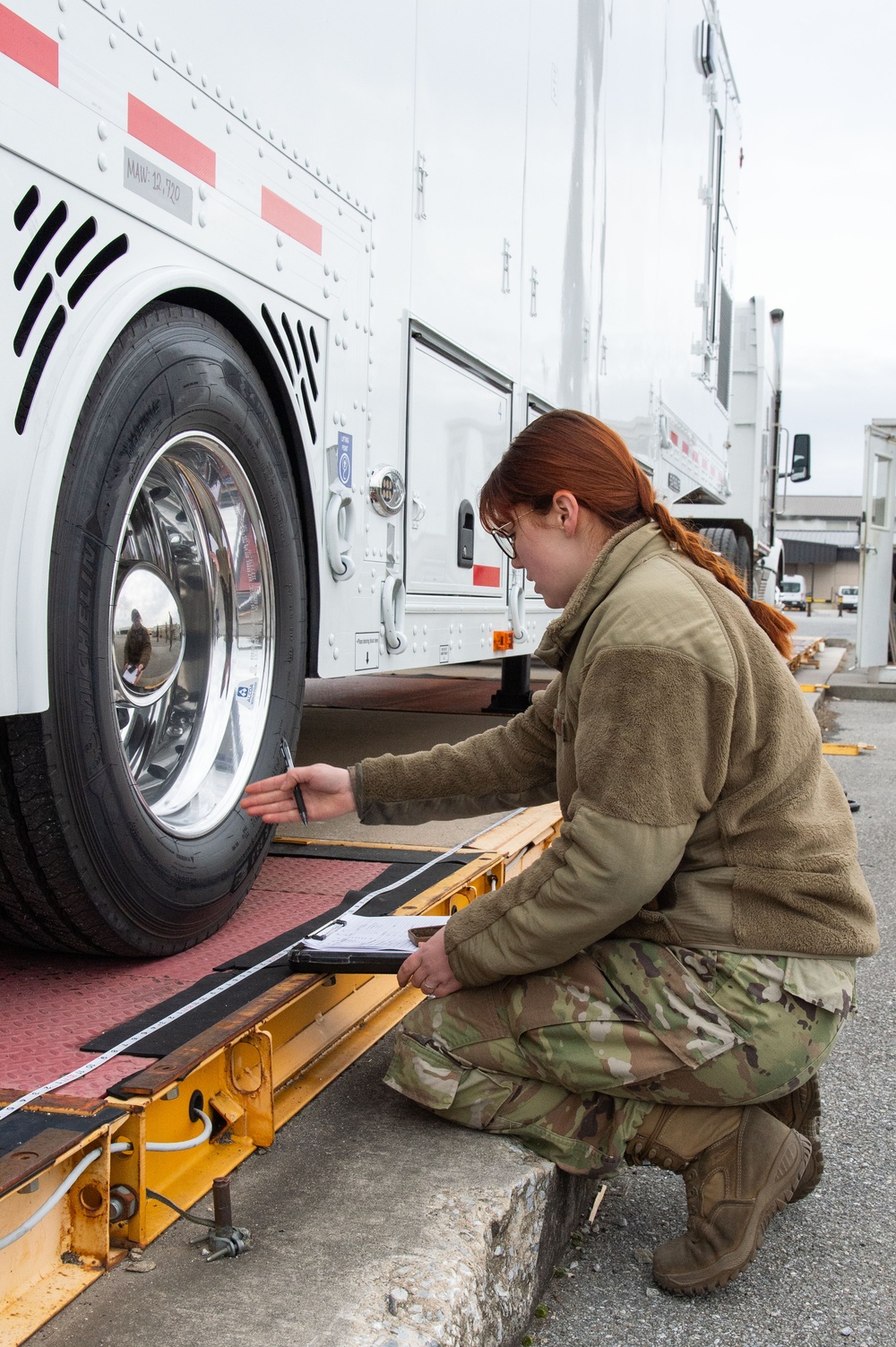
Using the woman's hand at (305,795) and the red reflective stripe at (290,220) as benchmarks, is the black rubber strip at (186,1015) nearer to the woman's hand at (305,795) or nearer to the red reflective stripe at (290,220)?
the woman's hand at (305,795)

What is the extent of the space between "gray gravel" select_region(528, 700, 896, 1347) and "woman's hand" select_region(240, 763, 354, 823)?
0.78 meters

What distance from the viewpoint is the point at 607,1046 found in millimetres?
1772

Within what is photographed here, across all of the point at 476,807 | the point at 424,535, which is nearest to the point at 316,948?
the point at 476,807

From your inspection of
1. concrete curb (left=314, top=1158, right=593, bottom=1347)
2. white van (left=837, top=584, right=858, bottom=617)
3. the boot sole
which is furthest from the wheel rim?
white van (left=837, top=584, right=858, bottom=617)

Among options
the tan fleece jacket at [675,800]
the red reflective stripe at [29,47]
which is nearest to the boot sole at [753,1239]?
the tan fleece jacket at [675,800]

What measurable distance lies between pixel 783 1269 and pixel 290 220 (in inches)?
76.2

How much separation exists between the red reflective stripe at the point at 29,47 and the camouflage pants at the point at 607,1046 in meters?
1.39

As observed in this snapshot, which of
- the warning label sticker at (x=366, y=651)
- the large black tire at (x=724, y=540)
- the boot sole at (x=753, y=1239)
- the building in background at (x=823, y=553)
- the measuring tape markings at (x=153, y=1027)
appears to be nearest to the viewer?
the measuring tape markings at (x=153, y=1027)

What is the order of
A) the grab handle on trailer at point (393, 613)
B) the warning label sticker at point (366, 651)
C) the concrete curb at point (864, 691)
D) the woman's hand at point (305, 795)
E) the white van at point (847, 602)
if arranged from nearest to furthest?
the woman's hand at point (305, 795) → the warning label sticker at point (366, 651) → the grab handle on trailer at point (393, 613) → the concrete curb at point (864, 691) → the white van at point (847, 602)

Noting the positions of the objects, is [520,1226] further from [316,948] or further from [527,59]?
[527,59]

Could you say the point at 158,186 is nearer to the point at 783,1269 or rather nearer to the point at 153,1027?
the point at 153,1027

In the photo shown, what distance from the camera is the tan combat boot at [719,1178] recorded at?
5.76ft

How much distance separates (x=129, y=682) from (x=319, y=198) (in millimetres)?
1035

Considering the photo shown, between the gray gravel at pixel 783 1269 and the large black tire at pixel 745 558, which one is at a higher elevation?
the large black tire at pixel 745 558
